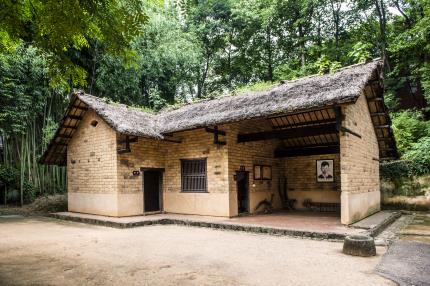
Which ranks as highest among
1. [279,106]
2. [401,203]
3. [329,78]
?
[329,78]

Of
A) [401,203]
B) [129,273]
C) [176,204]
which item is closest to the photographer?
[129,273]

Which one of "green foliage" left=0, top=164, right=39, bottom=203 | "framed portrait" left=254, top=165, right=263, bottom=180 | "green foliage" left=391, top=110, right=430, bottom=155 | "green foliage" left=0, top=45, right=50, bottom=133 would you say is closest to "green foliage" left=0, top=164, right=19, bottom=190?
"green foliage" left=0, top=164, right=39, bottom=203

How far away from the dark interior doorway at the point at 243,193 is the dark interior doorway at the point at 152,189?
3030mm

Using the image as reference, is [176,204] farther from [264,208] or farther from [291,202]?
[291,202]

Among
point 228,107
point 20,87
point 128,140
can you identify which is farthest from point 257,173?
point 20,87

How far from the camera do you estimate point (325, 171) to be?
42.6 feet

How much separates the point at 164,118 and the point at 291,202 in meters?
6.24

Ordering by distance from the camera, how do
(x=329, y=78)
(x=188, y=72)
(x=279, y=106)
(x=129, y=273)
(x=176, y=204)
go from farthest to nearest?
(x=188, y=72) → (x=176, y=204) → (x=329, y=78) → (x=279, y=106) → (x=129, y=273)

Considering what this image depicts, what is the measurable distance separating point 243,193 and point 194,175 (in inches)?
73.7

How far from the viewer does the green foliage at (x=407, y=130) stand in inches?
591

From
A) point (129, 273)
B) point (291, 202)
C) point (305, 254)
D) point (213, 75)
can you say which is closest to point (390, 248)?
point (305, 254)

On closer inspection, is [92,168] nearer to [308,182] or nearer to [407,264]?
[308,182]

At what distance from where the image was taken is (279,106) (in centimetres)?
892

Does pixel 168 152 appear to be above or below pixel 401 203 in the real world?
above
